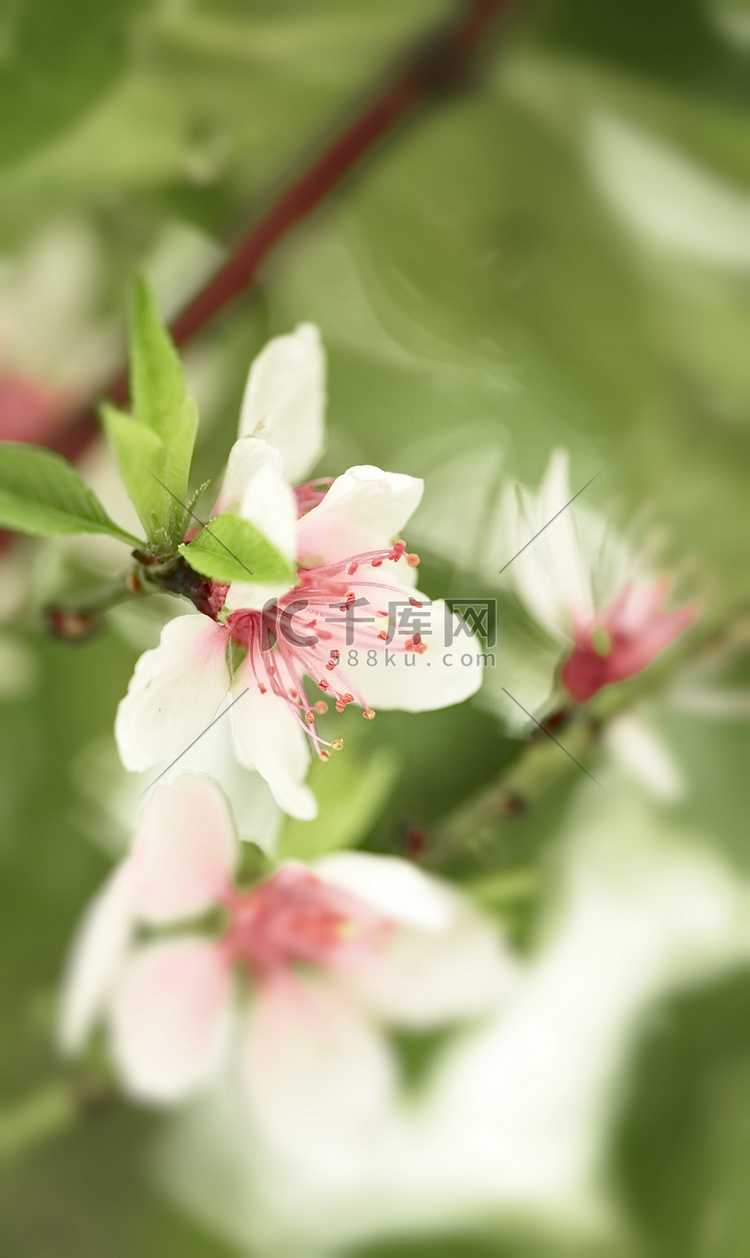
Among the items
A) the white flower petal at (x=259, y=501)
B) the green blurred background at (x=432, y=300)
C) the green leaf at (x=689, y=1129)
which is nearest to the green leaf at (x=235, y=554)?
the white flower petal at (x=259, y=501)

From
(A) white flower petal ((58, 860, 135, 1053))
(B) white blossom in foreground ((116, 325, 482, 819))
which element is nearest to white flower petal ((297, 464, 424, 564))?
(B) white blossom in foreground ((116, 325, 482, 819))

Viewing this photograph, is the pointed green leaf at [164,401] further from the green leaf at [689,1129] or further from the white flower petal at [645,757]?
the green leaf at [689,1129]

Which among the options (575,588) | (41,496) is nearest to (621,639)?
(575,588)

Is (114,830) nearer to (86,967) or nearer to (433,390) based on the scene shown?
(86,967)

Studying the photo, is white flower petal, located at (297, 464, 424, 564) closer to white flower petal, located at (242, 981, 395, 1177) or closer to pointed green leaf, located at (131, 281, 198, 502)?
pointed green leaf, located at (131, 281, 198, 502)

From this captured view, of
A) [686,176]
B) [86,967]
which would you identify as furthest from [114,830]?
[686,176]

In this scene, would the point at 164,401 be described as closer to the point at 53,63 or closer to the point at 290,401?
the point at 290,401
